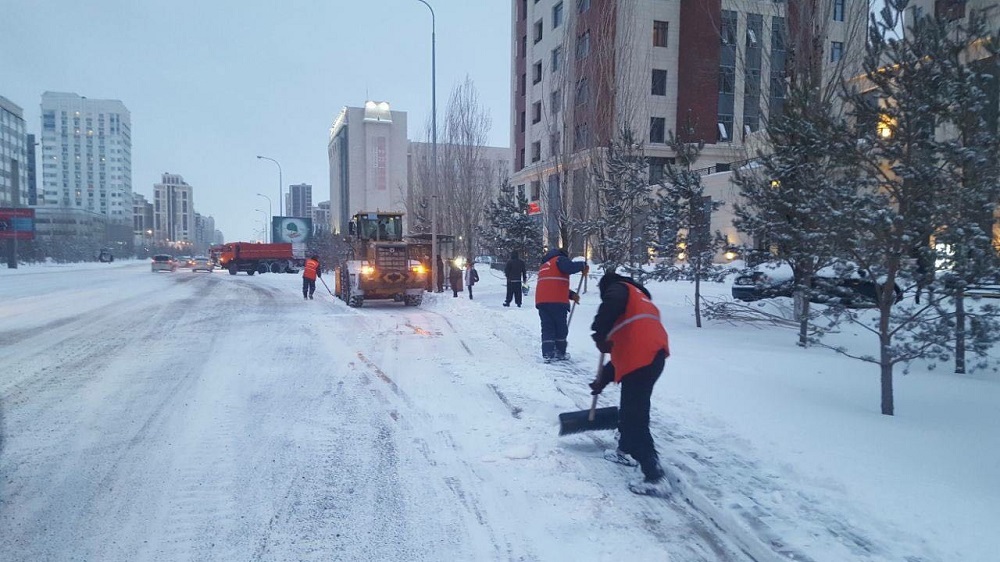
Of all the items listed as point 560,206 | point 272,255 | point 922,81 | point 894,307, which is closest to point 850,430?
point 894,307

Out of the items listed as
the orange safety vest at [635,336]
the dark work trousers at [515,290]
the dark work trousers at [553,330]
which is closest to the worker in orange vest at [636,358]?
the orange safety vest at [635,336]

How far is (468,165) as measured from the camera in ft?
111

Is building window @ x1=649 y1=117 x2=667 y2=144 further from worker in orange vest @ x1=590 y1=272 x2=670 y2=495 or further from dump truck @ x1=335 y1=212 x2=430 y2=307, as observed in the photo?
worker in orange vest @ x1=590 y1=272 x2=670 y2=495

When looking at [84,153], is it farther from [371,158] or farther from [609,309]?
[609,309]

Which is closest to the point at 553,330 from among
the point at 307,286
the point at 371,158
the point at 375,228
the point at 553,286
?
the point at 553,286

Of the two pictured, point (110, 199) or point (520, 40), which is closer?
point (520, 40)

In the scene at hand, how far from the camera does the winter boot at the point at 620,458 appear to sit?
15.6ft

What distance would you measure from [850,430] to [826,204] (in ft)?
6.89

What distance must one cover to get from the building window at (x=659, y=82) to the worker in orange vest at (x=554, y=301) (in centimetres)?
3252

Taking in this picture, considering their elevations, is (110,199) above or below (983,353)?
above

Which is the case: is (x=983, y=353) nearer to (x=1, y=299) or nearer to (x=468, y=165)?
(x=1, y=299)

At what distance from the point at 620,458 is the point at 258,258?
44105 millimetres

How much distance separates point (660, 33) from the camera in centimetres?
3778

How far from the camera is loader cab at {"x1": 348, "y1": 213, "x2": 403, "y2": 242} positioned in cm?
1981
